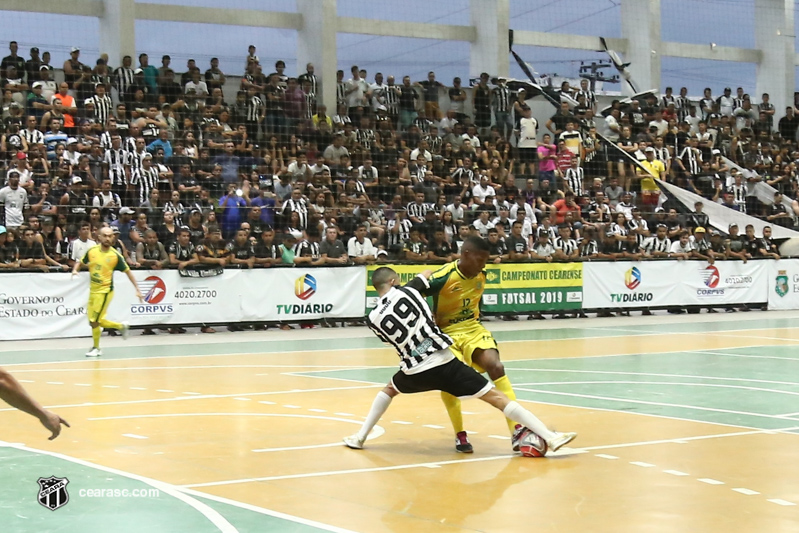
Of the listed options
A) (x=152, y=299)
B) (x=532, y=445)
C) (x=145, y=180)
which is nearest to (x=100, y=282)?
(x=152, y=299)

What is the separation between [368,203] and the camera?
27.2 meters

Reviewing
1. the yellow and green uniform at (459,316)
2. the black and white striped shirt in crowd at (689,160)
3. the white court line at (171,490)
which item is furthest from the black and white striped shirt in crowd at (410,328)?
the black and white striped shirt in crowd at (689,160)

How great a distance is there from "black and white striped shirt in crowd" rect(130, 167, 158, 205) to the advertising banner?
8.33 meters

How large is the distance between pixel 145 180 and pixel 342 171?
5446 mm

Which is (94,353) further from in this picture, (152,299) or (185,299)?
(185,299)

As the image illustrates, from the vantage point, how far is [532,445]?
9.20 m

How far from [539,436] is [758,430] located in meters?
2.86

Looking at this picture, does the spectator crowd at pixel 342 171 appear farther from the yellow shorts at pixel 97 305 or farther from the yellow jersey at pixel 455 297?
the yellow jersey at pixel 455 297

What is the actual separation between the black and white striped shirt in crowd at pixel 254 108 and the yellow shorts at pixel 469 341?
19.4 metres

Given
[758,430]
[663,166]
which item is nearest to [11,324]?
[758,430]

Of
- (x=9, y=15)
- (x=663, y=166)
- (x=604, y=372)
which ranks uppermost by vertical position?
(x=9, y=15)

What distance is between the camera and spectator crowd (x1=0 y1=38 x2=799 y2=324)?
2353 cm

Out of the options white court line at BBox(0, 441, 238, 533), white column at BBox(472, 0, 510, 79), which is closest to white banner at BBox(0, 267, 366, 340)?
white court line at BBox(0, 441, 238, 533)

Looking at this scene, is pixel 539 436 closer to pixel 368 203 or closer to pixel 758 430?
pixel 758 430
